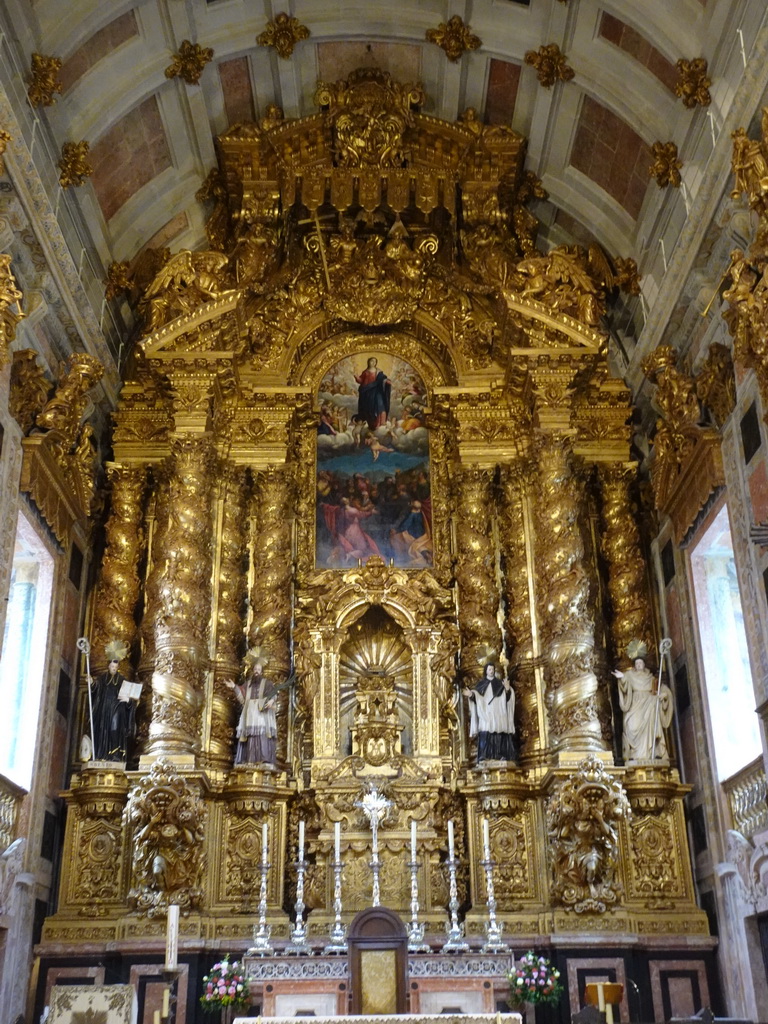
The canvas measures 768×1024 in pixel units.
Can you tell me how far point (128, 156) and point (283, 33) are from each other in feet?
9.39

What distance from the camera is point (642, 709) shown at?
15.3 m

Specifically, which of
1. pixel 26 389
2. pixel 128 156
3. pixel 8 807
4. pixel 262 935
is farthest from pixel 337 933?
pixel 128 156

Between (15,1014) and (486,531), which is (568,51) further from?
(15,1014)

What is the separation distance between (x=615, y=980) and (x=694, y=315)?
27.3ft

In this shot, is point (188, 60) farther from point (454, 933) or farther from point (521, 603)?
point (454, 933)

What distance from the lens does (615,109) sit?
52.6 ft

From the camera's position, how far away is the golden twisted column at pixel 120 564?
16109 mm

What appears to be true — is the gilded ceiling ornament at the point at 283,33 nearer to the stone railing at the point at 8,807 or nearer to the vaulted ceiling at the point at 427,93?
the vaulted ceiling at the point at 427,93

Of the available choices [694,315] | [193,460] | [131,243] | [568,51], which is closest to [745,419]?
[694,315]

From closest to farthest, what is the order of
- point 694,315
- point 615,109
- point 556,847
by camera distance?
point 556,847 < point 694,315 < point 615,109

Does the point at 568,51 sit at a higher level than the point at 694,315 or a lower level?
higher

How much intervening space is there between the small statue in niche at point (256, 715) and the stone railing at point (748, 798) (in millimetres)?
5912

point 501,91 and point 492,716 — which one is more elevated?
point 501,91

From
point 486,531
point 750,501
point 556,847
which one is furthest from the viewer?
point 486,531
